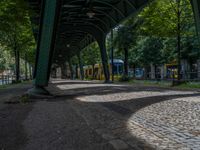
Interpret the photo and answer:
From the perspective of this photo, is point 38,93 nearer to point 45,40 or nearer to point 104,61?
point 45,40

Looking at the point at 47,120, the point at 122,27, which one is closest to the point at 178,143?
the point at 47,120

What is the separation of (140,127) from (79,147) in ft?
6.65

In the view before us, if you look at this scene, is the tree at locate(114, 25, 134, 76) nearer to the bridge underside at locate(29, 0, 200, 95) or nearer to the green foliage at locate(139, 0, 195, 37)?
the bridge underside at locate(29, 0, 200, 95)

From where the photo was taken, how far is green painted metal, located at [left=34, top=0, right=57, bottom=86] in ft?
48.6

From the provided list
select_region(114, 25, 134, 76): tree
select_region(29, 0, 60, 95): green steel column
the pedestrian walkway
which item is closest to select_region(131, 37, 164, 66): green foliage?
select_region(114, 25, 134, 76): tree

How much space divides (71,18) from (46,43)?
1845cm

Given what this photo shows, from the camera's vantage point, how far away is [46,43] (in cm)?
1530

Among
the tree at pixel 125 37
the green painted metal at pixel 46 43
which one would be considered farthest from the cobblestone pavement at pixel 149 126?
the tree at pixel 125 37

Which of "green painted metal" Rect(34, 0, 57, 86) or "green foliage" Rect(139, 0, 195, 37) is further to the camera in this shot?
"green foliage" Rect(139, 0, 195, 37)

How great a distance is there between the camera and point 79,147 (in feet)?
18.6

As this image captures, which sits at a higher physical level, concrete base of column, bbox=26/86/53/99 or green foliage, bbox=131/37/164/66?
green foliage, bbox=131/37/164/66

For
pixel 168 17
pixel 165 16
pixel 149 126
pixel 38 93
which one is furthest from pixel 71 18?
pixel 149 126

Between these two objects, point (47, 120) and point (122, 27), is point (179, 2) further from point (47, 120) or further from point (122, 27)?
point (47, 120)

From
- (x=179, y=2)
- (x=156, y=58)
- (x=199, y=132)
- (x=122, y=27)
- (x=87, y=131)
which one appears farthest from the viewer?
(x=156, y=58)
